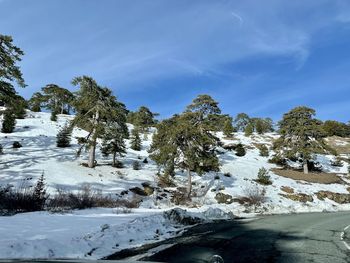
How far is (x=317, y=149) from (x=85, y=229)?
49907 millimetres

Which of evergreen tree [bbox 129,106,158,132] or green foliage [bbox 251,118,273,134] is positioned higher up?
green foliage [bbox 251,118,273,134]

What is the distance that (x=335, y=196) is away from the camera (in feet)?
140

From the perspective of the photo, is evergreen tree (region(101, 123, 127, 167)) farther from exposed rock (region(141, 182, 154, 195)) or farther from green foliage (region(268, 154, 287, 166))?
green foliage (region(268, 154, 287, 166))

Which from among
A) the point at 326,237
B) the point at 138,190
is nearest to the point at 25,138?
the point at 138,190

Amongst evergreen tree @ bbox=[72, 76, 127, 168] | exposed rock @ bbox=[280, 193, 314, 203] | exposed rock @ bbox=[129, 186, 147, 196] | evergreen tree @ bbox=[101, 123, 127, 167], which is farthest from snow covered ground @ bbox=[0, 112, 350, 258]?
evergreen tree @ bbox=[72, 76, 127, 168]

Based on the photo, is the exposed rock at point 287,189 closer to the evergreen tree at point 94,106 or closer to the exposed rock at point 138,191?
the exposed rock at point 138,191

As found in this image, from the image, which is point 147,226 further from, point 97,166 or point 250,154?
point 250,154

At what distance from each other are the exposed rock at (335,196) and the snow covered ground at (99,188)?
3.13ft

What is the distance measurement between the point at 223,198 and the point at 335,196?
16906 mm

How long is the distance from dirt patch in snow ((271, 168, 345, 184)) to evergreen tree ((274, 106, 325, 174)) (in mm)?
2513

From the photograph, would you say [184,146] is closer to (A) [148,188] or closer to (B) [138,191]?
(A) [148,188]

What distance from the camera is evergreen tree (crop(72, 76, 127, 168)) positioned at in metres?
37.9

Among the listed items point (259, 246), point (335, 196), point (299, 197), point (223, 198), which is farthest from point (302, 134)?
point (259, 246)

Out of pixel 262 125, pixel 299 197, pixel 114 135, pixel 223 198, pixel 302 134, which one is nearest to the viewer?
pixel 223 198
